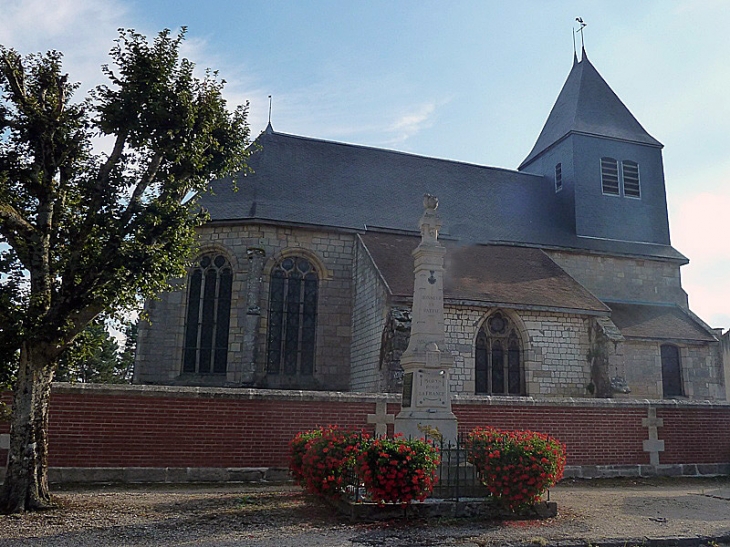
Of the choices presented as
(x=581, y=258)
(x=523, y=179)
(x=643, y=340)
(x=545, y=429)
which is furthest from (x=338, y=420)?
(x=523, y=179)

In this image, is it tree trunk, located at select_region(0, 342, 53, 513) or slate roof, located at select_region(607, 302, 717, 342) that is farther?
slate roof, located at select_region(607, 302, 717, 342)

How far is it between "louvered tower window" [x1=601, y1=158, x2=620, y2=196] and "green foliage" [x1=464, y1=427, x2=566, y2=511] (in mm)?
17220

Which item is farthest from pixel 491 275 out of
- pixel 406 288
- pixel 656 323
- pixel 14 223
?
pixel 14 223

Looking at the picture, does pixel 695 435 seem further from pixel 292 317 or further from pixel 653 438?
pixel 292 317

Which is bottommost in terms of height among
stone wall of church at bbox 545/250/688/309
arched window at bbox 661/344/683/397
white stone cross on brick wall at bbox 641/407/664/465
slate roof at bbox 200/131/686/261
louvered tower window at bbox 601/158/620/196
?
white stone cross on brick wall at bbox 641/407/664/465

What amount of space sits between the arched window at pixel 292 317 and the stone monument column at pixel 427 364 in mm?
8440

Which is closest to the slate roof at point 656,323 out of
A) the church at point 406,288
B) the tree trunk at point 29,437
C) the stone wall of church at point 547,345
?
the church at point 406,288

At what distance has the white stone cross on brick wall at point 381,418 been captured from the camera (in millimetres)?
11406

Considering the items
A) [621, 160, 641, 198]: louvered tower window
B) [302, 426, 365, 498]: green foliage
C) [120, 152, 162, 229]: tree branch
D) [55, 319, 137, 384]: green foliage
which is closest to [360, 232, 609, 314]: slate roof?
[621, 160, 641, 198]: louvered tower window

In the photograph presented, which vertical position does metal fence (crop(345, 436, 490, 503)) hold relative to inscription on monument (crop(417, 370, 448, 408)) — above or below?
below

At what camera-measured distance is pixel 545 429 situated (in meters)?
12.0

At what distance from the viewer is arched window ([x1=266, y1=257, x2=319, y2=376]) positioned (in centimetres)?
1731

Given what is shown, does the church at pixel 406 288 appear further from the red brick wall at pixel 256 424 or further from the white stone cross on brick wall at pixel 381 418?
the red brick wall at pixel 256 424

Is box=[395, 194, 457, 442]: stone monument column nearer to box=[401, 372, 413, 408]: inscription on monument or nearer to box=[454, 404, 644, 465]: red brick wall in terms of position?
box=[401, 372, 413, 408]: inscription on monument
